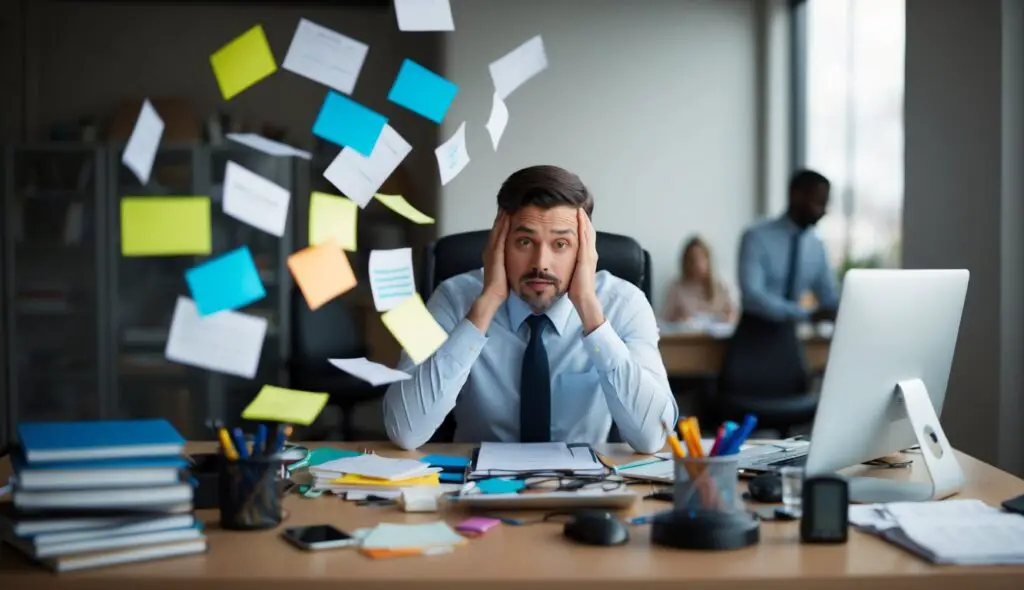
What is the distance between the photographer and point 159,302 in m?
5.60

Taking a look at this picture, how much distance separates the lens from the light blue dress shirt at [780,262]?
13.6 ft

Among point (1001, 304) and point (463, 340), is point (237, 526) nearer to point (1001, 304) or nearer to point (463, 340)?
point (463, 340)

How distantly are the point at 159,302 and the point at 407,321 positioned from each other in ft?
14.1

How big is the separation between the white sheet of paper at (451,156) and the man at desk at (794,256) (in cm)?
234

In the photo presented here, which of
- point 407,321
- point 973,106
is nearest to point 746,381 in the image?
point 973,106

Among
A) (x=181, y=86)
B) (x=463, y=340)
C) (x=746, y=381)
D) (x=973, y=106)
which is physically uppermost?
(x=181, y=86)

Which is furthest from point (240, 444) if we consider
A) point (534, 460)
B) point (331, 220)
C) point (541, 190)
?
point (541, 190)

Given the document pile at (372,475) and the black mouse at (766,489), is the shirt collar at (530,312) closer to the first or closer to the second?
the document pile at (372,475)

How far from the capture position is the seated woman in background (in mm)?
5312

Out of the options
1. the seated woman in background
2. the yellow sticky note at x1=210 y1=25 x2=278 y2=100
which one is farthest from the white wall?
the yellow sticky note at x1=210 y1=25 x2=278 y2=100

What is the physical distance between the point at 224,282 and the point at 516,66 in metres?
0.78

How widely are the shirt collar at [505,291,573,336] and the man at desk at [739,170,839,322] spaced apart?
208cm

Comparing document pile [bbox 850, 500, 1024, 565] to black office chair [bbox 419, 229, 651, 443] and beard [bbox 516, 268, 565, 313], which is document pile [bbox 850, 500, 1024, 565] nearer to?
beard [bbox 516, 268, 565, 313]

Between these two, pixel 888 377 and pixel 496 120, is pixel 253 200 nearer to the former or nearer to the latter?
pixel 496 120
